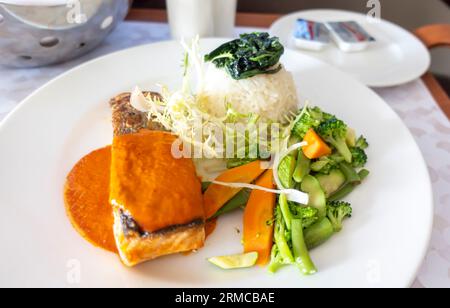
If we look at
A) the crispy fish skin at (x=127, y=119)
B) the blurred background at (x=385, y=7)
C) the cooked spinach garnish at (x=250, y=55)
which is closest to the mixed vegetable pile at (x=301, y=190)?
the cooked spinach garnish at (x=250, y=55)

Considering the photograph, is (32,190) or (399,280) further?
(32,190)

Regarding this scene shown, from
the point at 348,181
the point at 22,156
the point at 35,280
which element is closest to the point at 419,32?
the point at 348,181

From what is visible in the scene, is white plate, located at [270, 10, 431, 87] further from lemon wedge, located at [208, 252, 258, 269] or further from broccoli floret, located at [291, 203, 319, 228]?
lemon wedge, located at [208, 252, 258, 269]

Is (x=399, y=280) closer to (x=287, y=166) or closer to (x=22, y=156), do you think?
(x=287, y=166)

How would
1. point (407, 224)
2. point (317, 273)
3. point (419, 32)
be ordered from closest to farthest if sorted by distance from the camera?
point (317, 273)
point (407, 224)
point (419, 32)

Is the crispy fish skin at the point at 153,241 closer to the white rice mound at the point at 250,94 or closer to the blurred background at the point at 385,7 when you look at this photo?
the white rice mound at the point at 250,94

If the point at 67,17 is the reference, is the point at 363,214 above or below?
below

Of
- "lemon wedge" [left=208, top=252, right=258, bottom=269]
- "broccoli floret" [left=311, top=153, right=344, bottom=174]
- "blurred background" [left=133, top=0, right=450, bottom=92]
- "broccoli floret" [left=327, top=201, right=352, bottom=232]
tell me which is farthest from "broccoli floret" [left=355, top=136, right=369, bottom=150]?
"blurred background" [left=133, top=0, right=450, bottom=92]

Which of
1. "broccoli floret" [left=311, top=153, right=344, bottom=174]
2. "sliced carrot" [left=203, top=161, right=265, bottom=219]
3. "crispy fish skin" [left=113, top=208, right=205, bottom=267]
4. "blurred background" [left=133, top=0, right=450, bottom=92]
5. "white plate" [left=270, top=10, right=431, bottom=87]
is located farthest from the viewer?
"blurred background" [left=133, top=0, right=450, bottom=92]
